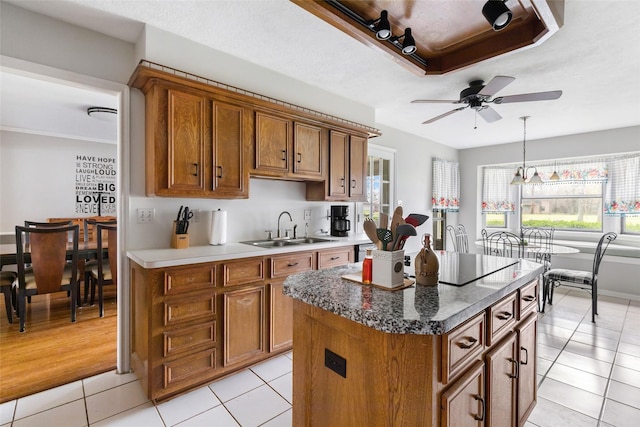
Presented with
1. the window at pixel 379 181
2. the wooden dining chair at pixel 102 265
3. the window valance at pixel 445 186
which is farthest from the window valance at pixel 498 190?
the wooden dining chair at pixel 102 265

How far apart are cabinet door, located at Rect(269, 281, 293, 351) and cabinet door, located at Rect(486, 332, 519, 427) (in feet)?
5.27

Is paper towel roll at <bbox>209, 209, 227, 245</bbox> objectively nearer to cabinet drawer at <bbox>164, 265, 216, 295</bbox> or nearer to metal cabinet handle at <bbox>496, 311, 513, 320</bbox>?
cabinet drawer at <bbox>164, 265, 216, 295</bbox>

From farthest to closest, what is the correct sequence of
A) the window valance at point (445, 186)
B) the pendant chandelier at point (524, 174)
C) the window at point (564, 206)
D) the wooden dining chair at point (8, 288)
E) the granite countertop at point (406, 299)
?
the window valance at point (445, 186)
the window at point (564, 206)
the pendant chandelier at point (524, 174)
the wooden dining chair at point (8, 288)
the granite countertop at point (406, 299)

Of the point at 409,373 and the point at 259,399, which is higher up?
the point at 409,373

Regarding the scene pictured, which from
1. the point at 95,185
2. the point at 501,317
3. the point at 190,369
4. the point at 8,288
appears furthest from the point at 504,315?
the point at 95,185

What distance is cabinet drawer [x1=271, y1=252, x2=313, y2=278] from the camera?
2527mm

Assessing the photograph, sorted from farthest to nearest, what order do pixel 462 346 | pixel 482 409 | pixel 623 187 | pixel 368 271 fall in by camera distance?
1. pixel 623 187
2. pixel 368 271
3. pixel 482 409
4. pixel 462 346

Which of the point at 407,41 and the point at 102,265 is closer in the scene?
the point at 407,41

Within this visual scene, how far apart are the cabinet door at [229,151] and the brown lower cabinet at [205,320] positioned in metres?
0.63

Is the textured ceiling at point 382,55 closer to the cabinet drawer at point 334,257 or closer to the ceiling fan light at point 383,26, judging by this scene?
the ceiling fan light at point 383,26

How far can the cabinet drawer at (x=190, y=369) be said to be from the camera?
79.4 inches

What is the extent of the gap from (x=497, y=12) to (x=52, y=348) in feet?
13.6

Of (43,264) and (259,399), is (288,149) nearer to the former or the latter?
(259,399)

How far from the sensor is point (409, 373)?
0.99 m
